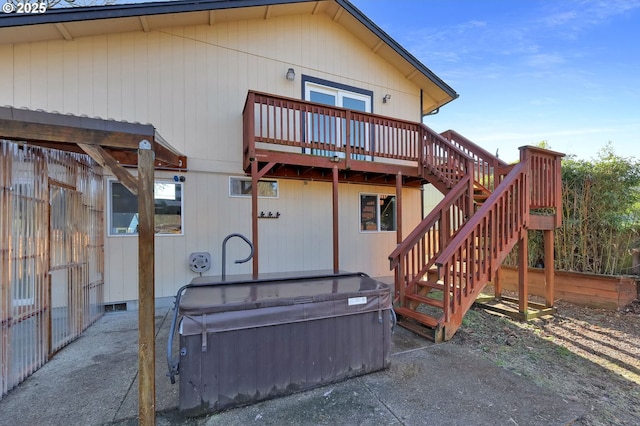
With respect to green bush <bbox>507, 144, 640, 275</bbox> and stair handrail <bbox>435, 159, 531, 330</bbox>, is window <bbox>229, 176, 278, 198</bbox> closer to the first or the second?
stair handrail <bbox>435, 159, 531, 330</bbox>

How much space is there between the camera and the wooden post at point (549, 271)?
4906 mm

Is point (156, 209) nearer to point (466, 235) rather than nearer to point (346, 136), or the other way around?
point (346, 136)

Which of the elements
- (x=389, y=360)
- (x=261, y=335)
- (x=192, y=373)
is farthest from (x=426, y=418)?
(x=192, y=373)

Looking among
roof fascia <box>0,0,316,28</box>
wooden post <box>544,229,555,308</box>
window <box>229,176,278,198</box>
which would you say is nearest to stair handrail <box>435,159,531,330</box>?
wooden post <box>544,229,555,308</box>

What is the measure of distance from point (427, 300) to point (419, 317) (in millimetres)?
265

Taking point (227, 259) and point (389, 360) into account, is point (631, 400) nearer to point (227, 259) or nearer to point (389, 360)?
point (389, 360)

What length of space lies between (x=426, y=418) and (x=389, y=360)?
29.4 inches

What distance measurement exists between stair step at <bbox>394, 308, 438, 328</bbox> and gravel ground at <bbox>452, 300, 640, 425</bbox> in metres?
0.38

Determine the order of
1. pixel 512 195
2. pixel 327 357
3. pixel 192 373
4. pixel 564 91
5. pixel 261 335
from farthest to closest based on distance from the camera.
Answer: pixel 564 91 → pixel 512 195 → pixel 327 357 → pixel 261 335 → pixel 192 373

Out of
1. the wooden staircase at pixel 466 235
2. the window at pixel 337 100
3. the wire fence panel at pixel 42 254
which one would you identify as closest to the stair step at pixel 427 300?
the wooden staircase at pixel 466 235

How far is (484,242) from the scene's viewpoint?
4191 mm

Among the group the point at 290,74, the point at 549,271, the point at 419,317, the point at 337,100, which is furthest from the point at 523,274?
the point at 290,74

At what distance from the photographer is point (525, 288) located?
4.66 m

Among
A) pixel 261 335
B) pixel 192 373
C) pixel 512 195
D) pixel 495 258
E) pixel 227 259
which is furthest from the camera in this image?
pixel 227 259
